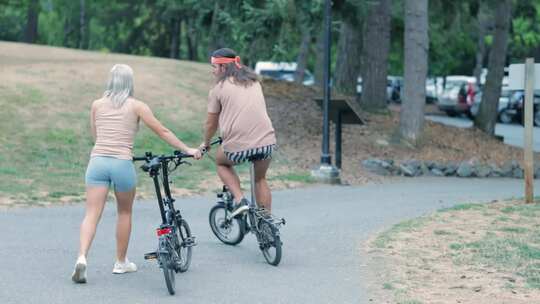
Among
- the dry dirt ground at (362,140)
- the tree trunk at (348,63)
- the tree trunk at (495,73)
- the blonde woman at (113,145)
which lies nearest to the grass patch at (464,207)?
the dry dirt ground at (362,140)

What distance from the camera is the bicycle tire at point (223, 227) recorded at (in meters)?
10.3

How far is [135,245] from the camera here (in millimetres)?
10531

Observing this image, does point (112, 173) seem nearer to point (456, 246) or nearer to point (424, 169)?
point (456, 246)

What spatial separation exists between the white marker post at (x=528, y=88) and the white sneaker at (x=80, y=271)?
25.3 ft

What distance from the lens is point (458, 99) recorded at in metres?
47.2

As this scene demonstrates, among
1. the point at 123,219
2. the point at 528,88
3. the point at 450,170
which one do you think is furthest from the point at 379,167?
the point at 123,219

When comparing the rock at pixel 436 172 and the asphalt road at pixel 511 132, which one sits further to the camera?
the asphalt road at pixel 511 132

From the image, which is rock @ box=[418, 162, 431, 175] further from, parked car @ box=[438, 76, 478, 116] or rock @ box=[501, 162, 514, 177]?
parked car @ box=[438, 76, 478, 116]

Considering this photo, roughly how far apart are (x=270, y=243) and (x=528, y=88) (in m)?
6.08

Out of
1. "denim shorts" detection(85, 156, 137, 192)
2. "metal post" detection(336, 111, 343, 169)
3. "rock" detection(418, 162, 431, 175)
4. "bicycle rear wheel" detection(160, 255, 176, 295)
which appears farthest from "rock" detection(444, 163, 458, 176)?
"bicycle rear wheel" detection(160, 255, 176, 295)

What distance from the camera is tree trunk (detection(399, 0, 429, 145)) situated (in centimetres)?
2152

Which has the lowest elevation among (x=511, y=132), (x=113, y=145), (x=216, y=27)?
(x=511, y=132)

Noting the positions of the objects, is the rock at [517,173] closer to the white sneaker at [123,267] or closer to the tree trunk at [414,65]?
the tree trunk at [414,65]

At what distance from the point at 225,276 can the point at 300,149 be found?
11543mm
